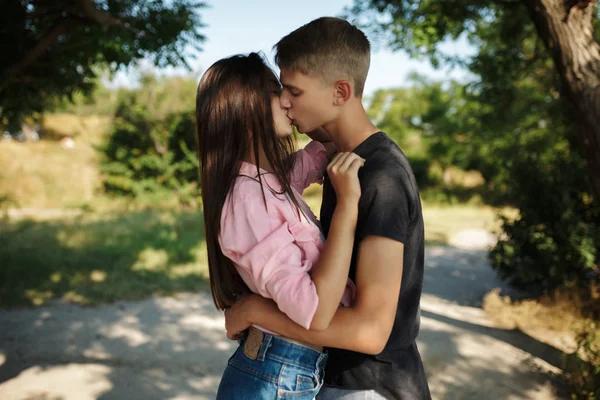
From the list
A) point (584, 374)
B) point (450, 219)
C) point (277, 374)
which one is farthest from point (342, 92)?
point (450, 219)

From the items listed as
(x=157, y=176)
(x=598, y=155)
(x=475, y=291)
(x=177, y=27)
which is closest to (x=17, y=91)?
(x=177, y=27)

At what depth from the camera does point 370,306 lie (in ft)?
4.71

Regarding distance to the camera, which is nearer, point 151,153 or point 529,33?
point 529,33

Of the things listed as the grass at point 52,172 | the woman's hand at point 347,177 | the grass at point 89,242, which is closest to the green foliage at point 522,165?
the grass at point 89,242

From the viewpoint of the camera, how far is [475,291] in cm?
841

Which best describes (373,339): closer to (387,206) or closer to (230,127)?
(387,206)

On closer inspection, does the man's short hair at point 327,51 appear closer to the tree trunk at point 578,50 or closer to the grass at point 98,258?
the tree trunk at point 578,50

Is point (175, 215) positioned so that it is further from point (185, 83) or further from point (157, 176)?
point (185, 83)

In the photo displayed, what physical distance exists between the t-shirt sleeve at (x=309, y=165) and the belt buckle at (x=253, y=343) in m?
0.56

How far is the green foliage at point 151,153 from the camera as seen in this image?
58.3 ft

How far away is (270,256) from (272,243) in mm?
37

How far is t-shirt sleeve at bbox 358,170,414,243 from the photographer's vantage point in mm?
1453

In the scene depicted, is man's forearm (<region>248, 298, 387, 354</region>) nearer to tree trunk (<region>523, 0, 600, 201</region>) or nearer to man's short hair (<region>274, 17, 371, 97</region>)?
man's short hair (<region>274, 17, 371, 97</region>)

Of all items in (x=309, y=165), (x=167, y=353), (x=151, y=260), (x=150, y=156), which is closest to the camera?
(x=309, y=165)
